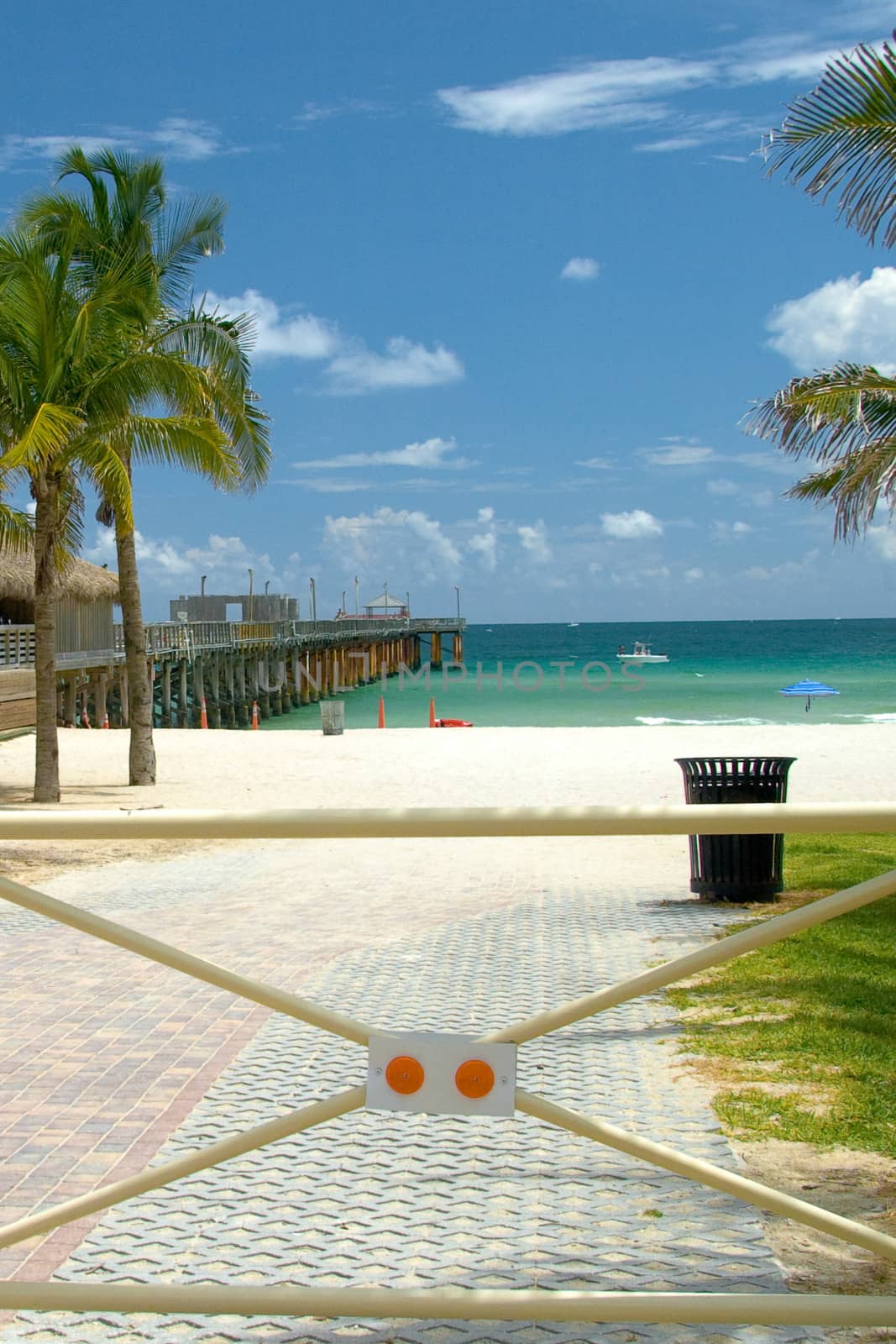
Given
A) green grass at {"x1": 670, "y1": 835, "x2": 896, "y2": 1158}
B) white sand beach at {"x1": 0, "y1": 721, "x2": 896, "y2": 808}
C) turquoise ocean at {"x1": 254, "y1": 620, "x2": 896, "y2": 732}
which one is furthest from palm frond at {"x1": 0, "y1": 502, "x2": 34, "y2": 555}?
turquoise ocean at {"x1": 254, "y1": 620, "x2": 896, "y2": 732}

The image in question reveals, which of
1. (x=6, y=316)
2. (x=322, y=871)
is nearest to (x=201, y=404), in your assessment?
(x=6, y=316)

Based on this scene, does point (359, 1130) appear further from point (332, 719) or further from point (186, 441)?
point (332, 719)

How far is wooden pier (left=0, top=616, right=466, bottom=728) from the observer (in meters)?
35.2

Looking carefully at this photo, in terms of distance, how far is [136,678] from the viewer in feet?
65.2

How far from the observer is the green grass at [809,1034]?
4645 mm

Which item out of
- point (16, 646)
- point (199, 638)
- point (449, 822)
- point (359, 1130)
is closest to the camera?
point (449, 822)

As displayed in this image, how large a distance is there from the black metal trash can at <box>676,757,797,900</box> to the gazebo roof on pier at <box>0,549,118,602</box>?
25724 mm

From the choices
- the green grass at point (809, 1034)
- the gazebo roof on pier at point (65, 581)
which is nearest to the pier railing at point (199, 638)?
the gazebo roof on pier at point (65, 581)

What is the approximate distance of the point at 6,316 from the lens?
50.2 ft

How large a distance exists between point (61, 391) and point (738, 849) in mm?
10433

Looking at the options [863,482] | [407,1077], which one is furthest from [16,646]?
[407,1077]

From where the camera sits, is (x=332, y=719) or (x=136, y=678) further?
(x=332, y=719)

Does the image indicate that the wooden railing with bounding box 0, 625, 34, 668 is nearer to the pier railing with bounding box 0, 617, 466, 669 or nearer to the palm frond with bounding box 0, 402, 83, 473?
the pier railing with bounding box 0, 617, 466, 669

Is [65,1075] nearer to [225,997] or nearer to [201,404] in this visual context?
[225,997]
